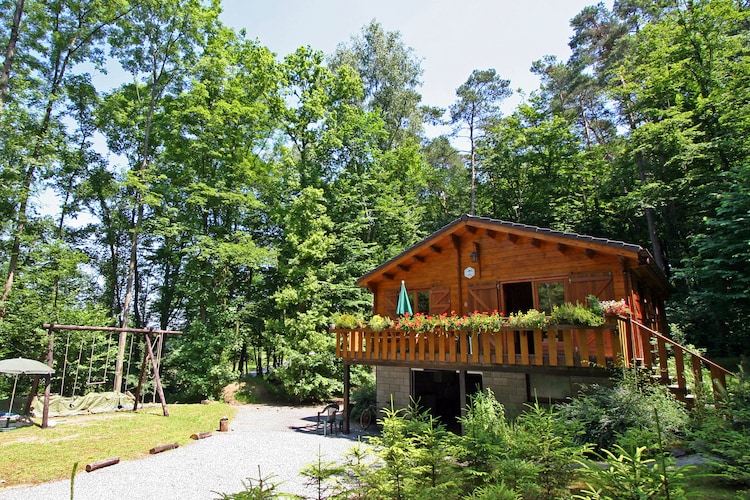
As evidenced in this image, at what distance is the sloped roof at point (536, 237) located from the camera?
921cm

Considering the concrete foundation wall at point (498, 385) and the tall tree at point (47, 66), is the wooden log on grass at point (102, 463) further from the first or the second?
the tall tree at point (47, 66)

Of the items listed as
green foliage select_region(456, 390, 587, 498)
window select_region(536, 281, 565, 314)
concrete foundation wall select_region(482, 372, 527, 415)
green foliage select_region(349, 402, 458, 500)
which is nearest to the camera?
green foliage select_region(349, 402, 458, 500)

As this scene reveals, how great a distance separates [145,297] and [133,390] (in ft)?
22.5

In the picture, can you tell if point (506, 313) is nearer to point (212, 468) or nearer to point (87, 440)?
point (212, 468)

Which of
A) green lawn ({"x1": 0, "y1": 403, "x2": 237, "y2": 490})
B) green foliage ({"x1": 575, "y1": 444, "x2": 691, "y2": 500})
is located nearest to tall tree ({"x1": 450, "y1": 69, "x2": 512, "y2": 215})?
green lawn ({"x1": 0, "y1": 403, "x2": 237, "y2": 490})

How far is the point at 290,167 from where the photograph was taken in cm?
2322

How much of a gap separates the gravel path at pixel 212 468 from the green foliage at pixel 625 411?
172 inches

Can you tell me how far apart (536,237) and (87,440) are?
12.1 metres

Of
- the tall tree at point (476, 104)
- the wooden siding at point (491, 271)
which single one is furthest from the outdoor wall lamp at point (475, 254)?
the tall tree at point (476, 104)

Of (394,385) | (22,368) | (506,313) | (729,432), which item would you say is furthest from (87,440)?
(729,432)

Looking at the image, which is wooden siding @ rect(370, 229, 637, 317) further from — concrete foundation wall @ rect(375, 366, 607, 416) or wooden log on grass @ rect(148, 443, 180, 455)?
wooden log on grass @ rect(148, 443, 180, 455)

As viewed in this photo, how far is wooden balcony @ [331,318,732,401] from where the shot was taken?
7543 mm

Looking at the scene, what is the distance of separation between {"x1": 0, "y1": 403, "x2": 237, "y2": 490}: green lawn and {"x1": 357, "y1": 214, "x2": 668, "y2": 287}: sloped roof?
702 cm

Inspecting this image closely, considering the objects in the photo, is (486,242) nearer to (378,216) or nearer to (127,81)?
(378,216)
